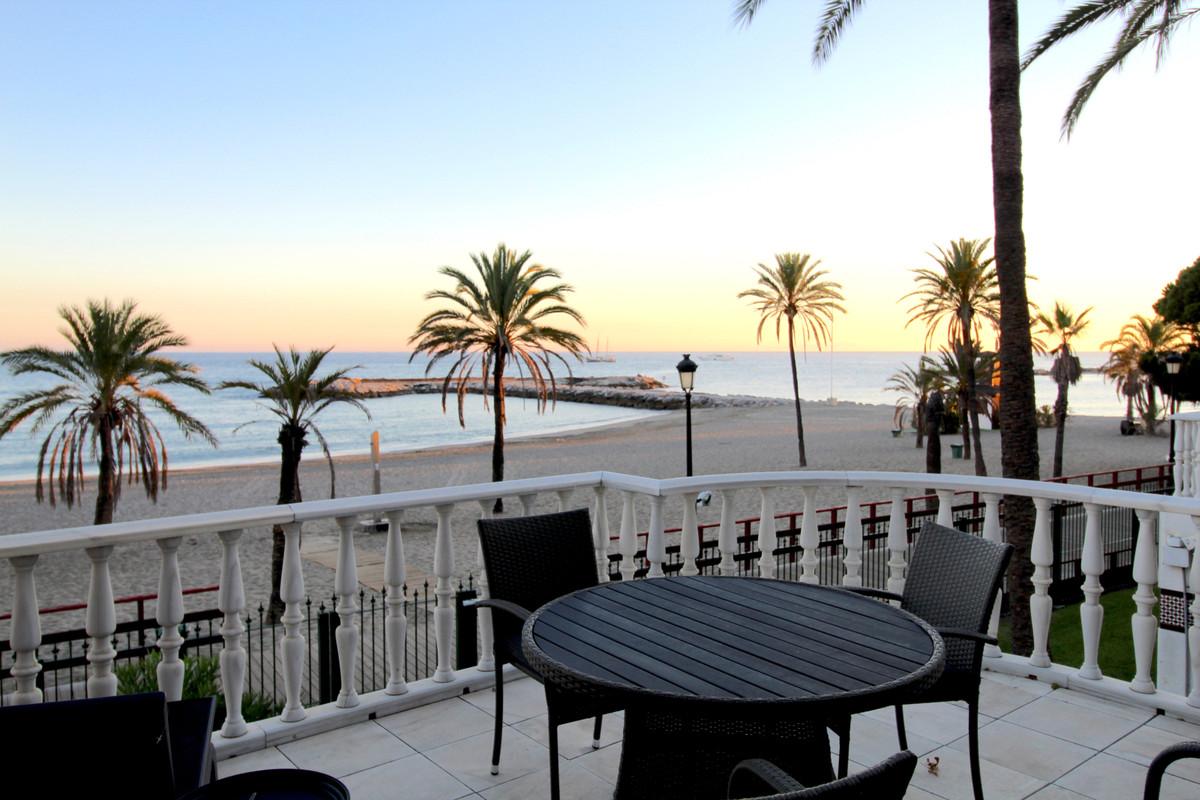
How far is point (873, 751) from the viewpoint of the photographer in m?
Result: 3.14

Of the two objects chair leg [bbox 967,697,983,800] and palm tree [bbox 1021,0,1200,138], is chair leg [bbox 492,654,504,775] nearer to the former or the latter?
chair leg [bbox 967,697,983,800]

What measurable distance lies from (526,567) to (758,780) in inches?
76.9

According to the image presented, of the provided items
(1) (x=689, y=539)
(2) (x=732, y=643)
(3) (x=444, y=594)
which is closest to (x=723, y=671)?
(2) (x=732, y=643)

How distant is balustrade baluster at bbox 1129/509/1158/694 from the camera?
128 inches

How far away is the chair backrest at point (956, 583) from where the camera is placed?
2586 millimetres

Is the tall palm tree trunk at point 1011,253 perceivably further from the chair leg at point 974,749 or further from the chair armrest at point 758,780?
the chair armrest at point 758,780

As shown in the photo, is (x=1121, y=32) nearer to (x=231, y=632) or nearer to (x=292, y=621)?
(x=292, y=621)

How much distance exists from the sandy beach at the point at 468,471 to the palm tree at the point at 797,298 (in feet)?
18.2

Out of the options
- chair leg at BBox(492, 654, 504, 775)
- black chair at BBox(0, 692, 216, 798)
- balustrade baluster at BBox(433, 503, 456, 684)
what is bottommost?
chair leg at BBox(492, 654, 504, 775)

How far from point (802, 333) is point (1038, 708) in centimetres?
2957

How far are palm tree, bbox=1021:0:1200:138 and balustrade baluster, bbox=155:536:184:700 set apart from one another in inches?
381

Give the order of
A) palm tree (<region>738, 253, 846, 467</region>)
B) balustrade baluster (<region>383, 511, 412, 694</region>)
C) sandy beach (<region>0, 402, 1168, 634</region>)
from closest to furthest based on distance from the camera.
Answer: balustrade baluster (<region>383, 511, 412, 694</region>) → sandy beach (<region>0, 402, 1168, 634</region>) → palm tree (<region>738, 253, 846, 467</region>)

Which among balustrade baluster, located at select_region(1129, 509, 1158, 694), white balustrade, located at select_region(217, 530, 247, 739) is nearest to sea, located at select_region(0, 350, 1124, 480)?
white balustrade, located at select_region(217, 530, 247, 739)

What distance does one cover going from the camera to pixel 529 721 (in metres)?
3.41
